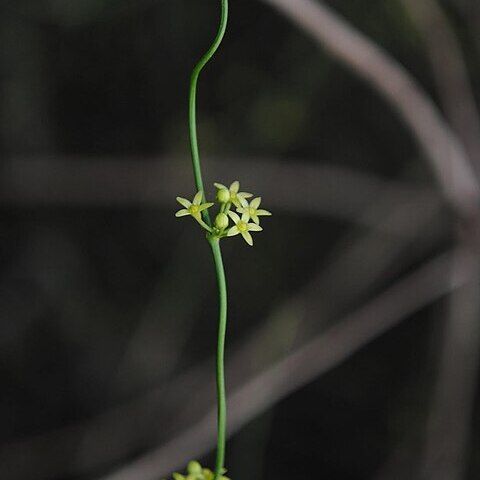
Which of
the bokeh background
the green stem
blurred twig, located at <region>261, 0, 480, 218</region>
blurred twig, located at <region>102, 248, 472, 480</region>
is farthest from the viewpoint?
the bokeh background

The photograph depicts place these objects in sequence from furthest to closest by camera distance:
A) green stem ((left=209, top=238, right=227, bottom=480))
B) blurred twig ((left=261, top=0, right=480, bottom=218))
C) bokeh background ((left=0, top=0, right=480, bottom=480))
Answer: bokeh background ((left=0, top=0, right=480, bottom=480)) < blurred twig ((left=261, top=0, right=480, bottom=218)) < green stem ((left=209, top=238, right=227, bottom=480))

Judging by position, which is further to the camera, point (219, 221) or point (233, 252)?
point (233, 252)

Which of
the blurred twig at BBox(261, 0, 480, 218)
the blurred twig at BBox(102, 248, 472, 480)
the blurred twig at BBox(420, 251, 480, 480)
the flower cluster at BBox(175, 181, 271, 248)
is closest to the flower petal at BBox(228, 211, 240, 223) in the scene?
the flower cluster at BBox(175, 181, 271, 248)

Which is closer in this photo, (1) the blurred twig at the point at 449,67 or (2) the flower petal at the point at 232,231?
(2) the flower petal at the point at 232,231

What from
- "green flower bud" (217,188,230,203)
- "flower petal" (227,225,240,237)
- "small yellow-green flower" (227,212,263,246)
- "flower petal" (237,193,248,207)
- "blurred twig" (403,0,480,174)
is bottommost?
"flower petal" (227,225,240,237)

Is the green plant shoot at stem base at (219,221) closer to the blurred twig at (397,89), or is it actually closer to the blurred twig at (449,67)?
the blurred twig at (397,89)

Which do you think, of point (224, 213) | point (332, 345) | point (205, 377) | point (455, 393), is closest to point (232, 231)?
point (224, 213)

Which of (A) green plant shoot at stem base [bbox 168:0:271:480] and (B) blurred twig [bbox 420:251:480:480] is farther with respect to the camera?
(B) blurred twig [bbox 420:251:480:480]

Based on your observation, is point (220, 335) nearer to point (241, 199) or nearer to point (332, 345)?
point (241, 199)

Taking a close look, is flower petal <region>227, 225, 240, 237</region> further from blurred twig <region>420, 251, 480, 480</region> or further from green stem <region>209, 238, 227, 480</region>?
blurred twig <region>420, 251, 480, 480</region>

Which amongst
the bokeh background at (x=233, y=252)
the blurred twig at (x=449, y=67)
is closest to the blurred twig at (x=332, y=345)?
the bokeh background at (x=233, y=252)
